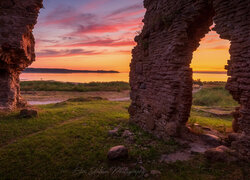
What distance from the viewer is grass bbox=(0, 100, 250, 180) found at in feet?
12.9

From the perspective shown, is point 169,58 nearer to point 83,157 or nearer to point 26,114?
point 83,157

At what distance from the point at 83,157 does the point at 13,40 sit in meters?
8.01

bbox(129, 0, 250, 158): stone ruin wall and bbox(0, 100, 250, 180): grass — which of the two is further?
bbox(129, 0, 250, 158): stone ruin wall

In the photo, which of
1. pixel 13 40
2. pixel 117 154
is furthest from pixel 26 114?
pixel 117 154

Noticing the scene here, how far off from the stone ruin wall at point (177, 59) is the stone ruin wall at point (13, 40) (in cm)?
649

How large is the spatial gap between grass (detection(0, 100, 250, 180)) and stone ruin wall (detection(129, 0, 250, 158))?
834 millimetres

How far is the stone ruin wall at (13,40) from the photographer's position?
9.21 m

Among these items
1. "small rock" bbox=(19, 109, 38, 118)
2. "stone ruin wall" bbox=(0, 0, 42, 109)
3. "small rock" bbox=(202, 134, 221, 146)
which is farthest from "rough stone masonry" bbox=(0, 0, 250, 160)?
"small rock" bbox=(19, 109, 38, 118)

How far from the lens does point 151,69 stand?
7168 mm

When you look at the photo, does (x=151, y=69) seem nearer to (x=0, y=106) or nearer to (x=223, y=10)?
(x=223, y=10)

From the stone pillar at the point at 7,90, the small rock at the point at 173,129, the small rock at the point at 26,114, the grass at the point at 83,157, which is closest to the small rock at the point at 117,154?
the grass at the point at 83,157

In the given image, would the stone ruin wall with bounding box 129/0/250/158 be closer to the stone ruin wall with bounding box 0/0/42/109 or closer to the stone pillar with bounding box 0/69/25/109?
the stone ruin wall with bounding box 0/0/42/109

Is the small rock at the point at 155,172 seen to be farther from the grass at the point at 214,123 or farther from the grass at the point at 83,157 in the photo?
the grass at the point at 214,123

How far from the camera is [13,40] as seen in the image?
9.27 m
